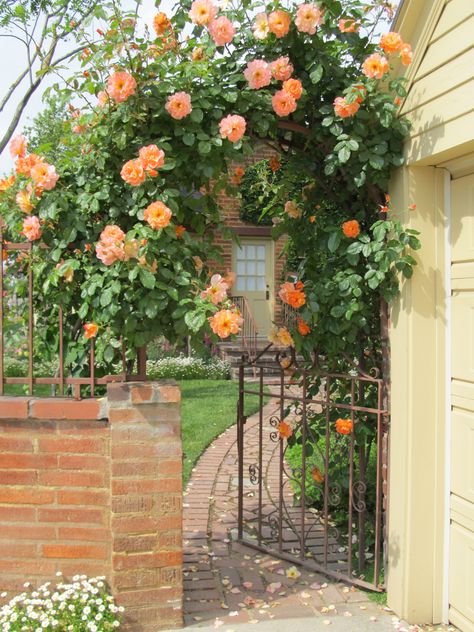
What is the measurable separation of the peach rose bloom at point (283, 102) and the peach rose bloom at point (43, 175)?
43.3 inches

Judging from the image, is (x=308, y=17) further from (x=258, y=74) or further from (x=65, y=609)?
(x=65, y=609)

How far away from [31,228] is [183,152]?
31.4 inches

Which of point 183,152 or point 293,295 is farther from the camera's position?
point 293,295

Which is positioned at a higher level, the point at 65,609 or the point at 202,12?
the point at 202,12

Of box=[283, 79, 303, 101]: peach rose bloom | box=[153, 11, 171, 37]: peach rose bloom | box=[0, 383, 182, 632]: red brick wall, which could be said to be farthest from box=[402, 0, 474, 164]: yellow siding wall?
box=[0, 383, 182, 632]: red brick wall

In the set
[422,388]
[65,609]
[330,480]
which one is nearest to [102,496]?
[65,609]

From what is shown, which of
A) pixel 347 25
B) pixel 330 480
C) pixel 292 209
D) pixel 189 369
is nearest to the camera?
pixel 347 25

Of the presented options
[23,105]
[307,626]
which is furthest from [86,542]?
[23,105]

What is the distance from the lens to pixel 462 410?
9.32ft

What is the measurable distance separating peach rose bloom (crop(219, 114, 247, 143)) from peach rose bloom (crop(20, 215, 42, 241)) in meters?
0.94

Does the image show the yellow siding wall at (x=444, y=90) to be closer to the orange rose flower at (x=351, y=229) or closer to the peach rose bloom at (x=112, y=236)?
the orange rose flower at (x=351, y=229)

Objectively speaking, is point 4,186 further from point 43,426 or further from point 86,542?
point 86,542

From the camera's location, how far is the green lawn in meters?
6.23

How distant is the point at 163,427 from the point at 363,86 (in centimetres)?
186
